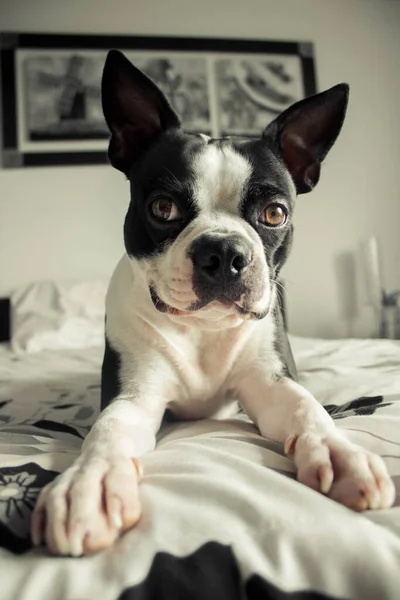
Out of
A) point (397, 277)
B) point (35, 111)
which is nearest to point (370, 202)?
point (397, 277)

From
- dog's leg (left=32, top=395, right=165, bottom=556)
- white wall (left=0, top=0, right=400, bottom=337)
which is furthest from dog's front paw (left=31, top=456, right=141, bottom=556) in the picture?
white wall (left=0, top=0, right=400, bottom=337)

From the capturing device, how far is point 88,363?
2092mm

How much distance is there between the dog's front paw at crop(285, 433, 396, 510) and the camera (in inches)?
22.5

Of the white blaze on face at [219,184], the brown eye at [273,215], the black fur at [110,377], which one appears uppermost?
the white blaze on face at [219,184]

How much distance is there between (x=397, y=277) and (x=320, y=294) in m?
0.73

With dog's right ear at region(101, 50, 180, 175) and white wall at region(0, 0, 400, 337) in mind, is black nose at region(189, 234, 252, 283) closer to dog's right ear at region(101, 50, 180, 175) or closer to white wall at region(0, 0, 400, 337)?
dog's right ear at region(101, 50, 180, 175)

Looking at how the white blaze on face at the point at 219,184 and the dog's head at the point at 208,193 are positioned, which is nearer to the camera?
the dog's head at the point at 208,193

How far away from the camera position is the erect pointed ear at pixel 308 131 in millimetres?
1169

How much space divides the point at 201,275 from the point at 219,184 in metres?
0.24

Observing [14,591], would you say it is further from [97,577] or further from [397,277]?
[397,277]

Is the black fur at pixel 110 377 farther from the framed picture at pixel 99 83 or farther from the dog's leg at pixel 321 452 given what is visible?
the framed picture at pixel 99 83

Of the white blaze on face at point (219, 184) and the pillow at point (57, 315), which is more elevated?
the white blaze on face at point (219, 184)

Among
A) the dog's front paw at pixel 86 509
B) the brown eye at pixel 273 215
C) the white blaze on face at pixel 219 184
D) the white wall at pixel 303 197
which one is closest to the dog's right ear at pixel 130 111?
the white blaze on face at pixel 219 184

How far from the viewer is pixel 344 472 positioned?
62 cm
